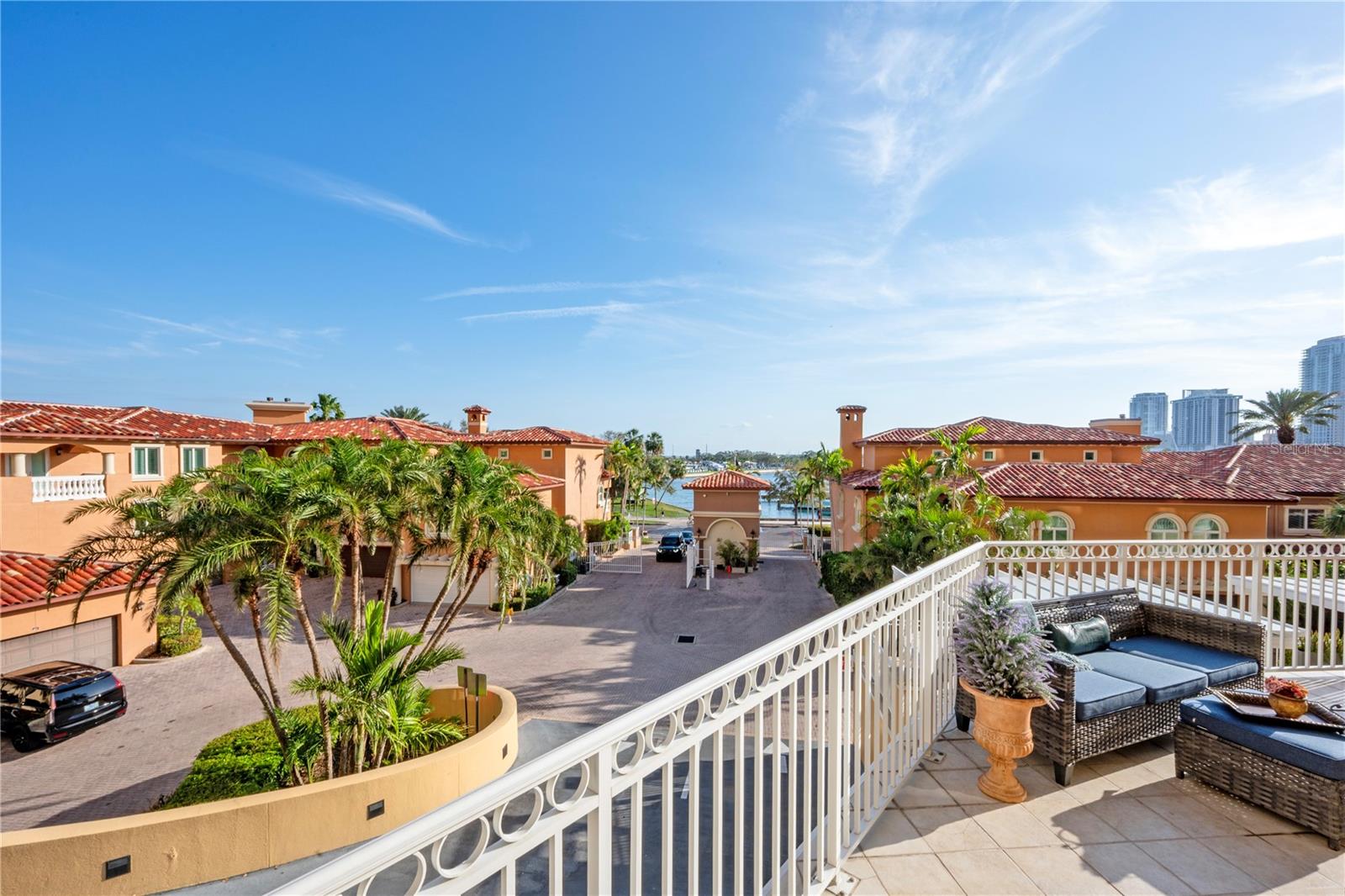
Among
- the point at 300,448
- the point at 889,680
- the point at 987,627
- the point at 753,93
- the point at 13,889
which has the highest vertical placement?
the point at 753,93

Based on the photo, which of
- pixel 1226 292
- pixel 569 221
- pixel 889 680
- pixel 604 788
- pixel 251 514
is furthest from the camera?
pixel 569 221

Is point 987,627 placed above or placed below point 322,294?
below

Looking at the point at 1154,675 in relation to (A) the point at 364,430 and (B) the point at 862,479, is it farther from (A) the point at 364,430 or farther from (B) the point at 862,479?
(A) the point at 364,430

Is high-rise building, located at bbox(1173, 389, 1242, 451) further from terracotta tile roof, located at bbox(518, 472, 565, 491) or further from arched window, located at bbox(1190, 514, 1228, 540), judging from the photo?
terracotta tile roof, located at bbox(518, 472, 565, 491)

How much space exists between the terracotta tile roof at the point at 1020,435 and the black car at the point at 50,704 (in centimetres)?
2714

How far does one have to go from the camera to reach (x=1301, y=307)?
26.2ft

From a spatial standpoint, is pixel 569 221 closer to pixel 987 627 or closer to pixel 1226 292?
pixel 1226 292

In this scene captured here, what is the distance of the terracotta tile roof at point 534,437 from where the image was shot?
99.0 ft

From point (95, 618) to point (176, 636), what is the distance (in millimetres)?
2263

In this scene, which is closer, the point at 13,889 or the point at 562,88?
the point at 13,889

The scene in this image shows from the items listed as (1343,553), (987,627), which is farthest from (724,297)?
(987,627)

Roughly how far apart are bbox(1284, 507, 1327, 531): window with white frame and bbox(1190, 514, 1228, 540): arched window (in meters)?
6.69

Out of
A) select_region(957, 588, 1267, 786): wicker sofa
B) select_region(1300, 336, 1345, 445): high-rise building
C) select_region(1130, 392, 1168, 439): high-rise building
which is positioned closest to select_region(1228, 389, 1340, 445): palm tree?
select_region(1300, 336, 1345, 445): high-rise building

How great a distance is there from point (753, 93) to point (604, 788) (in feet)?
38.9
